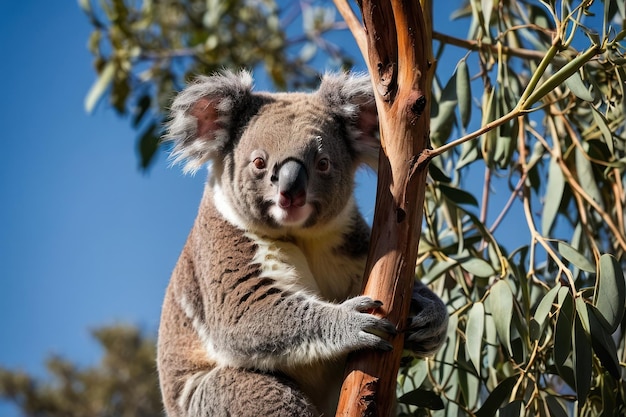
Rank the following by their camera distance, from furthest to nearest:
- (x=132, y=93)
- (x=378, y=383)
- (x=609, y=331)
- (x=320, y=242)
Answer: (x=132, y=93) → (x=320, y=242) → (x=609, y=331) → (x=378, y=383)

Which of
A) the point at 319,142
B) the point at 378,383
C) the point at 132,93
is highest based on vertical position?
the point at 132,93

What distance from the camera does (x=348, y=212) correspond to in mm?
3094

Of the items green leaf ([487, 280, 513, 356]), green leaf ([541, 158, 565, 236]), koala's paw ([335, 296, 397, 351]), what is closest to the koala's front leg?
koala's paw ([335, 296, 397, 351])

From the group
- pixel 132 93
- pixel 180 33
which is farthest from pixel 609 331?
pixel 180 33

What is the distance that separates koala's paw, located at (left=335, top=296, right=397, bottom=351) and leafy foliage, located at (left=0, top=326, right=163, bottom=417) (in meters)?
6.03

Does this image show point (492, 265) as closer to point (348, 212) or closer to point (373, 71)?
point (348, 212)

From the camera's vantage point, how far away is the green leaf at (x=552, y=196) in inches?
133

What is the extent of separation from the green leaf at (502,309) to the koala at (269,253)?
0.19 meters

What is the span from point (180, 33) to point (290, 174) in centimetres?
387

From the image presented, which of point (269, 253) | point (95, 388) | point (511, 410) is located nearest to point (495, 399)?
point (511, 410)

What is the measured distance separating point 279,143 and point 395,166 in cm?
71

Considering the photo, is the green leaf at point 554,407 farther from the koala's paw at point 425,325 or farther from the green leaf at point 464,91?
the green leaf at point 464,91

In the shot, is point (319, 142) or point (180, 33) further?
point (180, 33)

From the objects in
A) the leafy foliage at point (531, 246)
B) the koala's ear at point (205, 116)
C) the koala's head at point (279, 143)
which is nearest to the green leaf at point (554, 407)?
the leafy foliage at point (531, 246)
